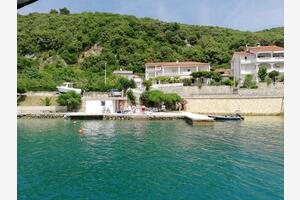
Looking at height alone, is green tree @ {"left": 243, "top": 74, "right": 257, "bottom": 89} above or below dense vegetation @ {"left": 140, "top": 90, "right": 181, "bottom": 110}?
above

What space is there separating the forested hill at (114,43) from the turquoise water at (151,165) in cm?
3506

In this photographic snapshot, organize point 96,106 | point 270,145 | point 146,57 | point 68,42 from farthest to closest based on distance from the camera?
1. point 68,42
2. point 146,57
3. point 96,106
4. point 270,145

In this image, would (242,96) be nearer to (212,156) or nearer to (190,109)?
(190,109)

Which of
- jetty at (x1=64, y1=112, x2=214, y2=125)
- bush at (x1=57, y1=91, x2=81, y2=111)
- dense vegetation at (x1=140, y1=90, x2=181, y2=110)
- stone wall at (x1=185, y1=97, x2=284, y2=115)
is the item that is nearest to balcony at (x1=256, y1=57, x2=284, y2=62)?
stone wall at (x1=185, y1=97, x2=284, y2=115)

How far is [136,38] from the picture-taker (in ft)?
244

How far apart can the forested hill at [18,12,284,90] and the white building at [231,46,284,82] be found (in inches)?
608

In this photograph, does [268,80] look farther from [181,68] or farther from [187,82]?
[181,68]

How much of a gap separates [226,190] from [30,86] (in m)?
36.6

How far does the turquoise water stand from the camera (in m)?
10.8

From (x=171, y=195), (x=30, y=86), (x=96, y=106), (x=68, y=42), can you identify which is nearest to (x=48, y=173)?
(x=171, y=195)

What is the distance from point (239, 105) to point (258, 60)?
10.9m

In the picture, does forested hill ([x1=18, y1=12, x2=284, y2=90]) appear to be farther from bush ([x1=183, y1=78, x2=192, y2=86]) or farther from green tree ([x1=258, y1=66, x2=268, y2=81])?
green tree ([x1=258, y1=66, x2=268, y2=81])

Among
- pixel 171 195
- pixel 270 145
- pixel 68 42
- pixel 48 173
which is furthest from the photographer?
pixel 68 42

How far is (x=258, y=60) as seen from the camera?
150 feet
